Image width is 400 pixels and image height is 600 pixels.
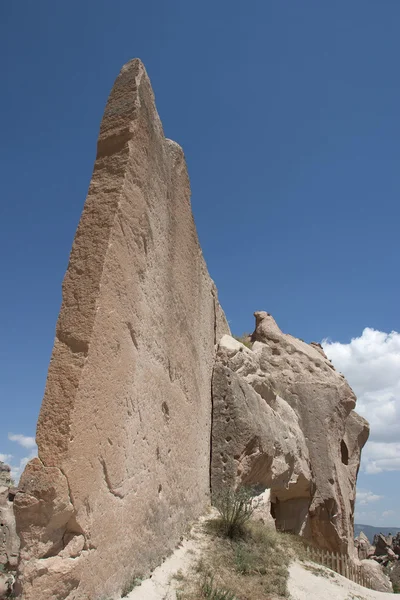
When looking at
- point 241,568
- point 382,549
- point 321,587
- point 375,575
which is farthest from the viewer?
point 382,549

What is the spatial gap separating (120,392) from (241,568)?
2.46m

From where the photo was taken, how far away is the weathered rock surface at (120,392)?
3.19 metres

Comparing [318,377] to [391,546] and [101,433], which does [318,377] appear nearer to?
[101,433]

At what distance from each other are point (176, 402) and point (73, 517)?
2.42m

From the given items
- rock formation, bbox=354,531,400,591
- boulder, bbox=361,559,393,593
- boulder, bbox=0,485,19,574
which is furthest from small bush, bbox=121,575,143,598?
rock formation, bbox=354,531,400,591

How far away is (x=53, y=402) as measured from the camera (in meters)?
3.37

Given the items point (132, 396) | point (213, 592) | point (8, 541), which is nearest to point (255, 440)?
point (213, 592)

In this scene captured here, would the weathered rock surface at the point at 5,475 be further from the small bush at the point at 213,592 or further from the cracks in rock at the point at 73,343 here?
the cracks in rock at the point at 73,343

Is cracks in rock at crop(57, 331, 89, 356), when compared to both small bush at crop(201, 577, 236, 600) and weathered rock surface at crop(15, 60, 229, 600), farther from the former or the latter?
small bush at crop(201, 577, 236, 600)

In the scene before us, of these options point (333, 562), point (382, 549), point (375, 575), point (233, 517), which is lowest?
point (375, 575)

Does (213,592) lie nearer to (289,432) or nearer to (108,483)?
(108,483)

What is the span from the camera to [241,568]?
4969 mm

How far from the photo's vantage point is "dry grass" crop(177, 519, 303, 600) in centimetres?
426

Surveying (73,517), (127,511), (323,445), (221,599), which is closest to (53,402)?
(73,517)
